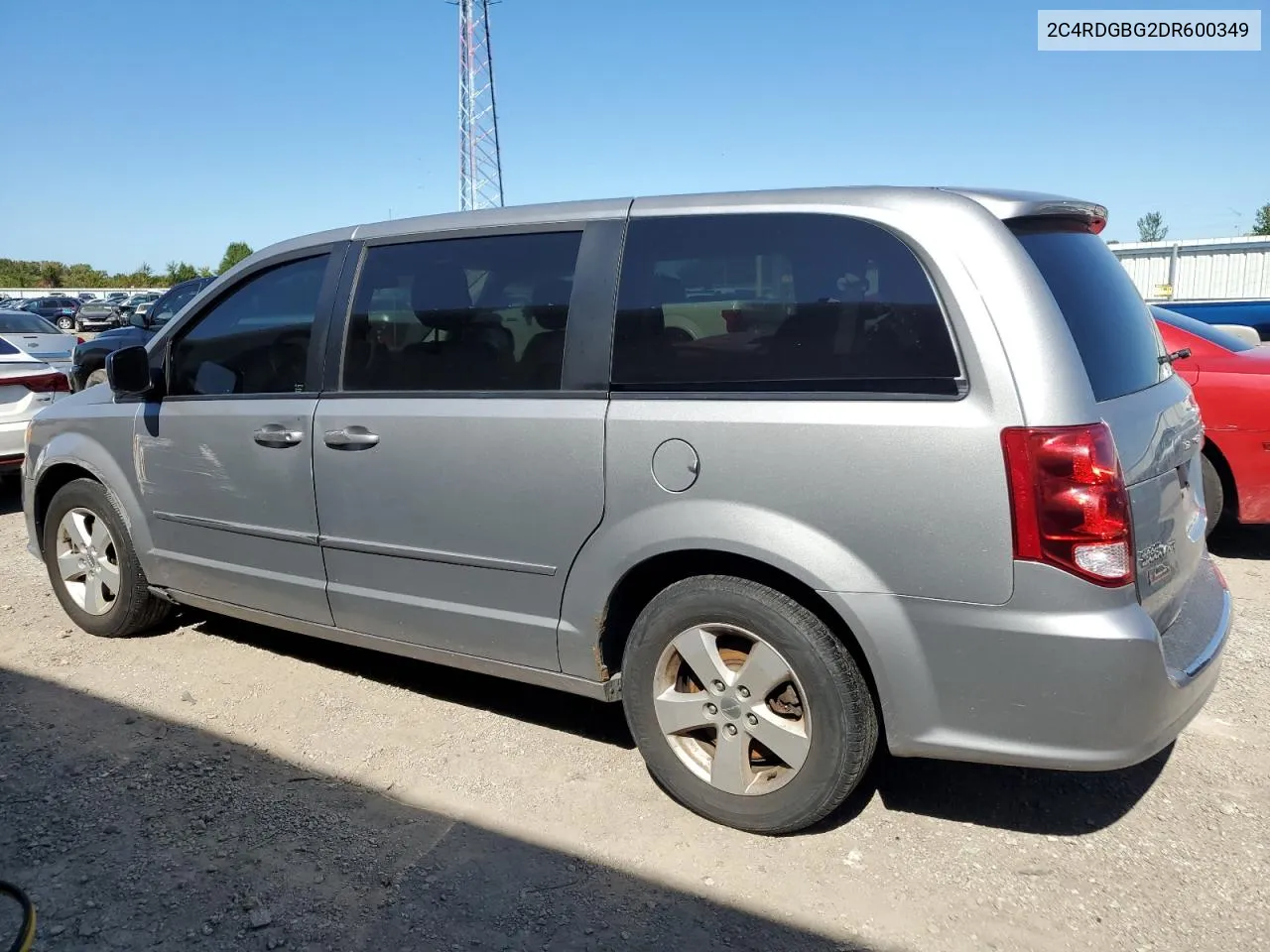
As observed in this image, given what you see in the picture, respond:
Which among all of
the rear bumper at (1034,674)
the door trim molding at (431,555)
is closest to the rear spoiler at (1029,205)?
the rear bumper at (1034,674)

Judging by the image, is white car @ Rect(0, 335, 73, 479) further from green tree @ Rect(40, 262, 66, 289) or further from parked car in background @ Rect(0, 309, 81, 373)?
green tree @ Rect(40, 262, 66, 289)

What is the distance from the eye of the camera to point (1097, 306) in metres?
2.83

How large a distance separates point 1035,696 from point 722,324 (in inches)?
52.2

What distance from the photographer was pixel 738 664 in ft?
9.61

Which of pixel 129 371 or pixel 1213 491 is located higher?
pixel 129 371

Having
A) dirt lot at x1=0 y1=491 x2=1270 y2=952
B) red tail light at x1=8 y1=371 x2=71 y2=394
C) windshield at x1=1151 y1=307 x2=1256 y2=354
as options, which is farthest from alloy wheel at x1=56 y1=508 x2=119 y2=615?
windshield at x1=1151 y1=307 x2=1256 y2=354

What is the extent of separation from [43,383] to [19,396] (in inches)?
9.7

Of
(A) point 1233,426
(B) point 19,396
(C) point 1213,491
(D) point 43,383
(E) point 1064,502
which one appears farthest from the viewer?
(D) point 43,383

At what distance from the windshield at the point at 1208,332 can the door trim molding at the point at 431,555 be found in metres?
4.51

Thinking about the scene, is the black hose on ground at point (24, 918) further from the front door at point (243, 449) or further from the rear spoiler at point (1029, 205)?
the rear spoiler at point (1029, 205)

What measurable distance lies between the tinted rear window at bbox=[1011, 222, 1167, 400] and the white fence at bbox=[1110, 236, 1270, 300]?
63.6ft

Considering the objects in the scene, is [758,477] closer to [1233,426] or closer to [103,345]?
[1233,426]

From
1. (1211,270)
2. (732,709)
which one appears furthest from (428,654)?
(1211,270)

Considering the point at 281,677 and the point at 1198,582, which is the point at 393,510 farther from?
the point at 1198,582
